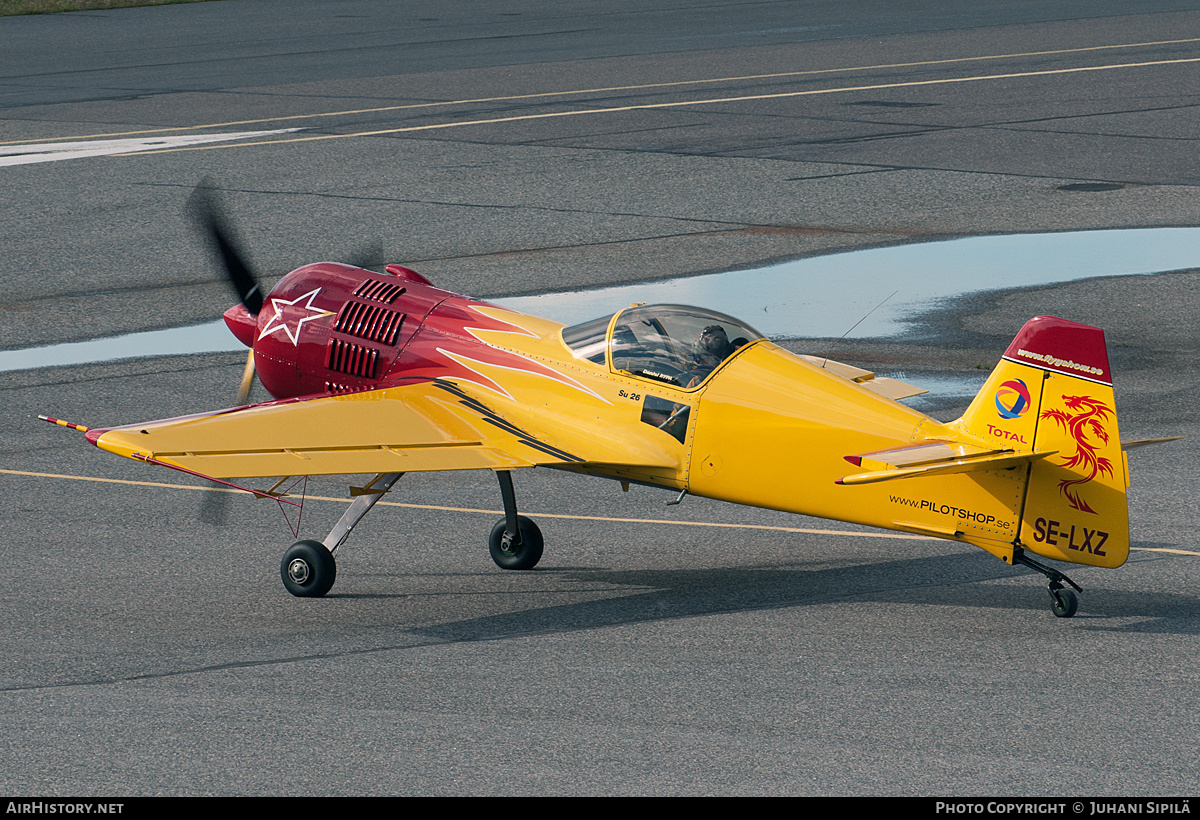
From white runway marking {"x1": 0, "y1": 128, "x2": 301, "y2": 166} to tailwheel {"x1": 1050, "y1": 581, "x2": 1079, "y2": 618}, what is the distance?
24.2 meters

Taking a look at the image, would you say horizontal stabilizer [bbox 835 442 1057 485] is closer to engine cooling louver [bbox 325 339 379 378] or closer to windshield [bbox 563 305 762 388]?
windshield [bbox 563 305 762 388]

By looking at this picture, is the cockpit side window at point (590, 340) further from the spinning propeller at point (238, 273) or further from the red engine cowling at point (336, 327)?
the spinning propeller at point (238, 273)

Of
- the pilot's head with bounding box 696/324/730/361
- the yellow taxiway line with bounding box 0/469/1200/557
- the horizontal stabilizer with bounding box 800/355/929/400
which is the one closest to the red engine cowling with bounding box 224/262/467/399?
the yellow taxiway line with bounding box 0/469/1200/557

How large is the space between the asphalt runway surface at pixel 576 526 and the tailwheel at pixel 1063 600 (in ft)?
0.40

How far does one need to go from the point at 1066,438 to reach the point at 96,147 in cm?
2545

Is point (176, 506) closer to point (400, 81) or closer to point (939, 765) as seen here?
point (939, 765)

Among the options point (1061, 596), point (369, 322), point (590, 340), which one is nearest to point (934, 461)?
point (1061, 596)

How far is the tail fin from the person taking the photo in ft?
32.2

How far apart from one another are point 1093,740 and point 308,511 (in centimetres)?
734

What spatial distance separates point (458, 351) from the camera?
1199 cm

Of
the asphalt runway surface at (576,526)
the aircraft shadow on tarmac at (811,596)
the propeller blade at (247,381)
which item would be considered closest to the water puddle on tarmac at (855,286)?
the asphalt runway surface at (576,526)

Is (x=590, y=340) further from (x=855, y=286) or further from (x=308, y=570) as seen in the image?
(x=855, y=286)

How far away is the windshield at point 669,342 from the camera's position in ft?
36.0

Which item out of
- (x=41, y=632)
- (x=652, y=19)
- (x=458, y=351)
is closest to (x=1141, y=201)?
(x=458, y=351)
